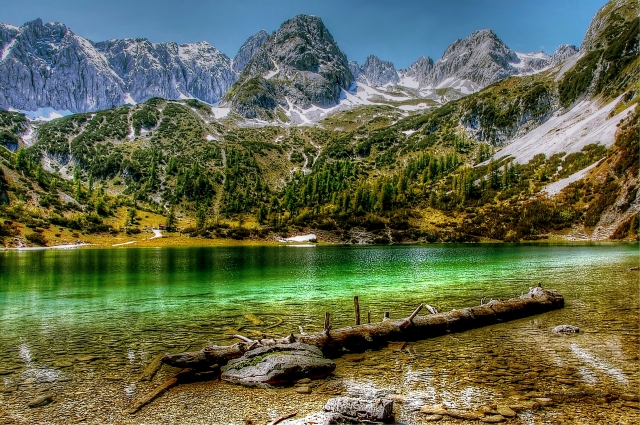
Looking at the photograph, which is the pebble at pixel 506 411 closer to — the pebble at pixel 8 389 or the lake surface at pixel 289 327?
the lake surface at pixel 289 327

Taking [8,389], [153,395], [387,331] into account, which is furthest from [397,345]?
[8,389]

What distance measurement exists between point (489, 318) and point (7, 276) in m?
63.3

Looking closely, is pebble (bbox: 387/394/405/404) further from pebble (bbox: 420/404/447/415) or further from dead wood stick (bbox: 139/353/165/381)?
dead wood stick (bbox: 139/353/165/381)

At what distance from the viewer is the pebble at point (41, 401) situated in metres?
13.6

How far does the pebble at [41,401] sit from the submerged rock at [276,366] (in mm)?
6134

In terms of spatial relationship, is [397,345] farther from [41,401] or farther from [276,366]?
[41,401]

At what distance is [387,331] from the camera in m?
20.8

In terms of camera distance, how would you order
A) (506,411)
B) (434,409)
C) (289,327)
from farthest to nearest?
1. (289,327)
2. (434,409)
3. (506,411)

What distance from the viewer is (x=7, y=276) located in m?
55.2

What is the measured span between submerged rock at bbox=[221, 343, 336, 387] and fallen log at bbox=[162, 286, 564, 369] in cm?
89

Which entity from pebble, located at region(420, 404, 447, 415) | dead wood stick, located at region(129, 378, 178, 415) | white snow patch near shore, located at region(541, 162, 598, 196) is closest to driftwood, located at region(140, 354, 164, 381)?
dead wood stick, located at region(129, 378, 178, 415)

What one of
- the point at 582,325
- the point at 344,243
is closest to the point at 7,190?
the point at 344,243

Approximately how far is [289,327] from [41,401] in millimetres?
13491

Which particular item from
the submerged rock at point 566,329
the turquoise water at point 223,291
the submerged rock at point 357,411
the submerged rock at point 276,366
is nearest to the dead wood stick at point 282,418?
the submerged rock at point 357,411
